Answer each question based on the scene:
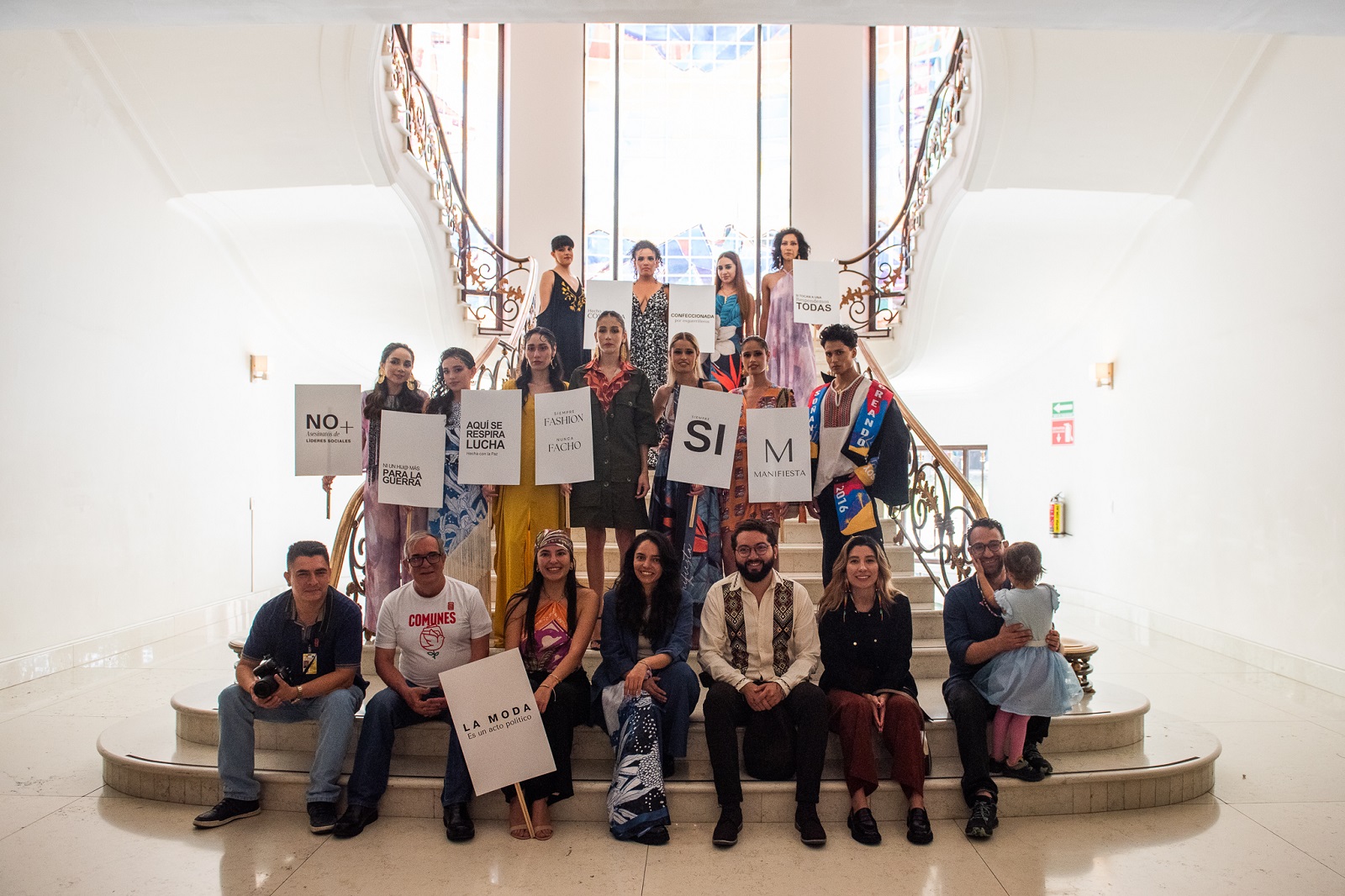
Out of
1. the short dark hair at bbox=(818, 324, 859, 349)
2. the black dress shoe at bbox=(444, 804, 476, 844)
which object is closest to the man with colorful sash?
the short dark hair at bbox=(818, 324, 859, 349)

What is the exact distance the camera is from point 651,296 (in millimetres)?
5715

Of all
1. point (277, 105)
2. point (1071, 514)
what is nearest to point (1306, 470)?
point (1071, 514)

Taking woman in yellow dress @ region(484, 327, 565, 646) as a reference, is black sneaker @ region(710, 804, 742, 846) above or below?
below

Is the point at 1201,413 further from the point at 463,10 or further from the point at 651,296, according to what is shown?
the point at 463,10

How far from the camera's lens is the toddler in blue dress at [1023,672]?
11.5 feet

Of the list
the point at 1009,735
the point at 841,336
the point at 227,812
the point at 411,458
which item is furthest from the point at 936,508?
the point at 227,812

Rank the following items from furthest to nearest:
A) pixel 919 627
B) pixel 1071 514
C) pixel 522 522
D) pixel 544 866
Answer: pixel 1071 514, pixel 919 627, pixel 522 522, pixel 544 866

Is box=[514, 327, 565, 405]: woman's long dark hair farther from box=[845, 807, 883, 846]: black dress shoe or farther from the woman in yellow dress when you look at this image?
box=[845, 807, 883, 846]: black dress shoe

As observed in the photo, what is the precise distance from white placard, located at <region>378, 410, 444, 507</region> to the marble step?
3.75ft

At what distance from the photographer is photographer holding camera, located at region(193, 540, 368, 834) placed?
341 centimetres

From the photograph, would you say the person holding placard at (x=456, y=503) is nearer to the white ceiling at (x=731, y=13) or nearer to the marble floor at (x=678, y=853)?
the marble floor at (x=678, y=853)

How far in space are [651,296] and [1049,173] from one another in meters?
3.25

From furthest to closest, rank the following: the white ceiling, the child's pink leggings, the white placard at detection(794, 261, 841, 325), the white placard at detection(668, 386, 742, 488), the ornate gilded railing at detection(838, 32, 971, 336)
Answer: the ornate gilded railing at detection(838, 32, 971, 336) < the white placard at detection(794, 261, 841, 325) < the white placard at detection(668, 386, 742, 488) < the child's pink leggings < the white ceiling

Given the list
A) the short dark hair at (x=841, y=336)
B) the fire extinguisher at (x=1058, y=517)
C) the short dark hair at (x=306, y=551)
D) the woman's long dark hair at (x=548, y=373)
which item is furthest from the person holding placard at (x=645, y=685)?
the fire extinguisher at (x=1058, y=517)
